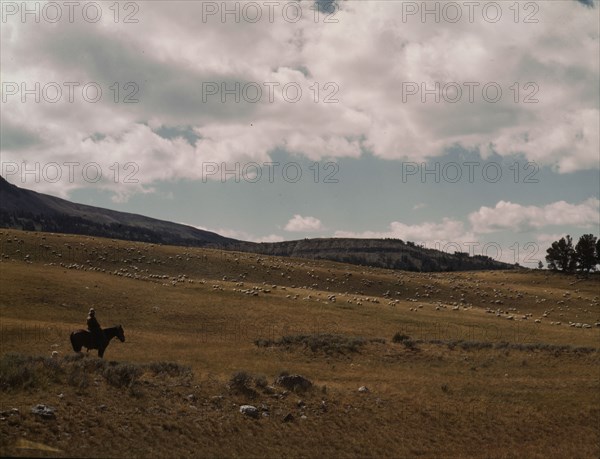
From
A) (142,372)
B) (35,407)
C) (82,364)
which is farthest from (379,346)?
(35,407)

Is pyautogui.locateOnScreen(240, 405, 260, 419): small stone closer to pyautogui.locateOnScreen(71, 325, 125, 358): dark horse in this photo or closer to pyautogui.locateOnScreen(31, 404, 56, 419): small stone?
pyautogui.locateOnScreen(31, 404, 56, 419): small stone

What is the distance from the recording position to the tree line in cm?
13888

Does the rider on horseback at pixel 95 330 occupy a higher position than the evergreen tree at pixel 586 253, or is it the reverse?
the evergreen tree at pixel 586 253

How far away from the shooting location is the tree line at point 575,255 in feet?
456

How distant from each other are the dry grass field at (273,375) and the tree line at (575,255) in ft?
Result: 239

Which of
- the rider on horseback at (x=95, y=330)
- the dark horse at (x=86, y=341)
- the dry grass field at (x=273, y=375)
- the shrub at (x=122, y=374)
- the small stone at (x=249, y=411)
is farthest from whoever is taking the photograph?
the rider on horseback at (x=95, y=330)

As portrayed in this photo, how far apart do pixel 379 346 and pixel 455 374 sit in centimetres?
776

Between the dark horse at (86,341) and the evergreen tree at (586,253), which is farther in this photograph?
the evergreen tree at (586,253)

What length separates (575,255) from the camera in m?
142

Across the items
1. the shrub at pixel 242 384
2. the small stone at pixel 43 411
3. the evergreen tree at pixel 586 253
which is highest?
the evergreen tree at pixel 586 253

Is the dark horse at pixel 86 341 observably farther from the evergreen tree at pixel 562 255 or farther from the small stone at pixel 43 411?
the evergreen tree at pixel 562 255

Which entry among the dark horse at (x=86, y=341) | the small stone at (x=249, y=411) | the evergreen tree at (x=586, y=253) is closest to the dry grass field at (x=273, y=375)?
the small stone at (x=249, y=411)

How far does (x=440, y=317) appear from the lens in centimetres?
6481

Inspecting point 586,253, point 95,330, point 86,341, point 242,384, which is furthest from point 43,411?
→ point 586,253
